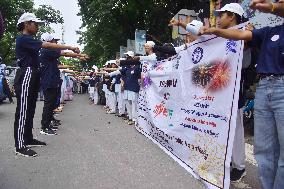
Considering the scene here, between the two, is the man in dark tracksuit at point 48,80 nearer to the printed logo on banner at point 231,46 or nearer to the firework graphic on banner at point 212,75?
the firework graphic on banner at point 212,75

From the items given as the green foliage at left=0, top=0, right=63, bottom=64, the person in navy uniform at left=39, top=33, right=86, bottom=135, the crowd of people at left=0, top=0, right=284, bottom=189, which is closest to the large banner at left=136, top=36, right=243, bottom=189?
the crowd of people at left=0, top=0, right=284, bottom=189

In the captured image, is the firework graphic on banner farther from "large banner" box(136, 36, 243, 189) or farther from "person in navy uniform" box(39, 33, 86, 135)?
"person in navy uniform" box(39, 33, 86, 135)

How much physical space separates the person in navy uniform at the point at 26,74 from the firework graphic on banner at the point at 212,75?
2335mm

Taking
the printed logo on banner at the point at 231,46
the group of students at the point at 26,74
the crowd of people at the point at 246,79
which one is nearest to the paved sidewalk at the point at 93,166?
the group of students at the point at 26,74

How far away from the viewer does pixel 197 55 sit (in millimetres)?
5184

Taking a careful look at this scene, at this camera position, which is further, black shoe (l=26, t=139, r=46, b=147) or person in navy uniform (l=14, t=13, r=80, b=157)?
black shoe (l=26, t=139, r=46, b=147)

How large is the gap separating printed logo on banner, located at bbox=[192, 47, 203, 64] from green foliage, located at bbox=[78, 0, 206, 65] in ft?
59.3

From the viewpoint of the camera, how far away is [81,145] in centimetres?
756

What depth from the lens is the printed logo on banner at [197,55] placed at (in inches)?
200

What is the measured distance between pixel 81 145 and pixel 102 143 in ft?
1.37

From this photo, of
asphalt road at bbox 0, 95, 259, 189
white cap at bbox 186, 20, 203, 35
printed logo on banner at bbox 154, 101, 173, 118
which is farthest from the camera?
printed logo on banner at bbox 154, 101, 173, 118

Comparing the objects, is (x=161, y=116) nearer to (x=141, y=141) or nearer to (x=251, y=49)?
(x=141, y=141)

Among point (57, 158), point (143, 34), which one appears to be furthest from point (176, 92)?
point (143, 34)

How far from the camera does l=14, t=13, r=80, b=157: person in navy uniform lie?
21.5 feet
